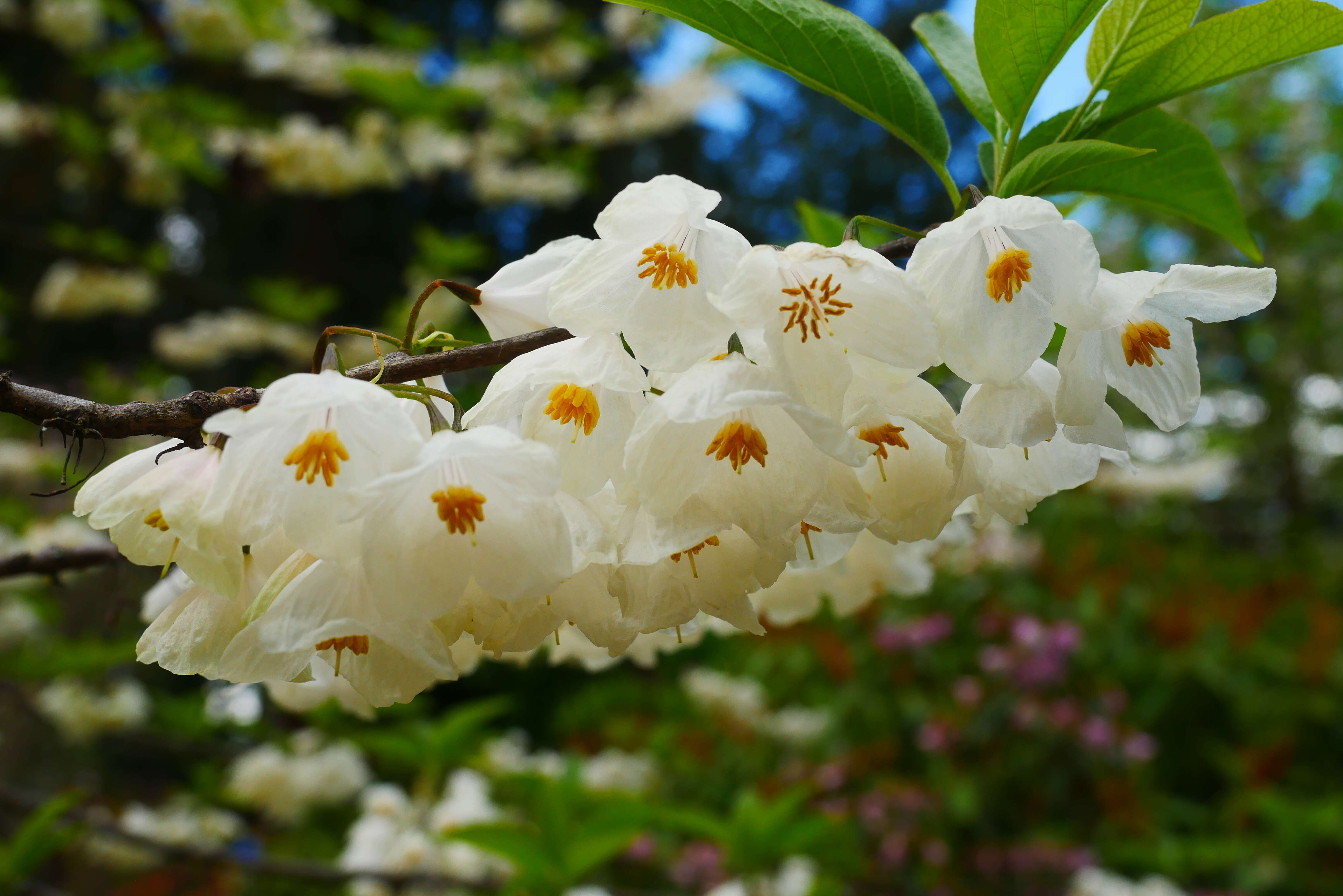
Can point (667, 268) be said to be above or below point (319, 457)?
above

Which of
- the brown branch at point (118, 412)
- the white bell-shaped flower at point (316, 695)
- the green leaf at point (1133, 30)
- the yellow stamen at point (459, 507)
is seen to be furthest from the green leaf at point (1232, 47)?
the white bell-shaped flower at point (316, 695)

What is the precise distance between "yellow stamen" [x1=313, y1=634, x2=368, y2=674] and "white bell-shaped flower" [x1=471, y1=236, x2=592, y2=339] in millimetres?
291

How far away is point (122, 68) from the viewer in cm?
400

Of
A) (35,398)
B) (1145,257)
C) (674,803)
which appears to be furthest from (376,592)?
(1145,257)

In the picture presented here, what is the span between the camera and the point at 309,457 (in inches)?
22.2

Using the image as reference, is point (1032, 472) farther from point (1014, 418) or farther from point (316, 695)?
point (316, 695)

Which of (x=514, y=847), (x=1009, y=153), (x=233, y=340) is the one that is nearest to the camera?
(x=1009, y=153)

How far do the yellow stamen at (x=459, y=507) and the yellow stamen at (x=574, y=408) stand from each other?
0.08 m

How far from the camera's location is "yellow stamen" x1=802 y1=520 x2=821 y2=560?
718 mm

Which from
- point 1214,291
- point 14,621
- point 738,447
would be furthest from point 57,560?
point 14,621

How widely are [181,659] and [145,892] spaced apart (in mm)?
6923

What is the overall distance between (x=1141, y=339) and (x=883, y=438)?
21 centimetres

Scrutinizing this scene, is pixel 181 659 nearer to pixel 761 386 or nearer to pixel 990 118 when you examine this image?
pixel 761 386

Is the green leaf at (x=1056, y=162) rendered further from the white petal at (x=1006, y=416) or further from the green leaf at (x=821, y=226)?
the green leaf at (x=821, y=226)
